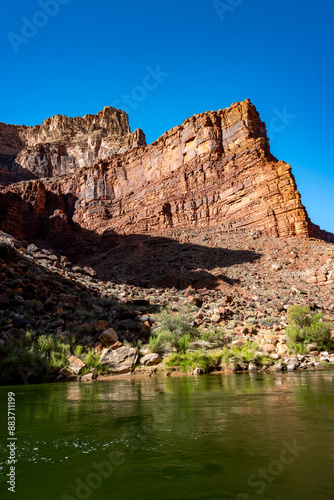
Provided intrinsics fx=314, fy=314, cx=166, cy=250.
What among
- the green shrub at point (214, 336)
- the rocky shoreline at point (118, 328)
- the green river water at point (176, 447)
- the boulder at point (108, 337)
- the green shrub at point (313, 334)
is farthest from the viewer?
the green shrub at point (214, 336)

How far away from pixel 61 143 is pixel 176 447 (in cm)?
9449

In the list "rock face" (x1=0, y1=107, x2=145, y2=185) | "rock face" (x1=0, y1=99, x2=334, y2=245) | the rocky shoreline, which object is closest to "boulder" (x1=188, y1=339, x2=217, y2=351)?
the rocky shoreline

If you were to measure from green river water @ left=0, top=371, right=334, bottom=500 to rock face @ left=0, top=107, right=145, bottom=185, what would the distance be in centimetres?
7788

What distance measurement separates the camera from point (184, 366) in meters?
11.3

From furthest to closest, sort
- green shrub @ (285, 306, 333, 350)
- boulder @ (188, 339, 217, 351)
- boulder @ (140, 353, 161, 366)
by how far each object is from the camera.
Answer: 1. green shrub @ (285, 306, 333, 350)
2. boulder @ (188, 339, 217, 351)
3. boulder @ (140, 353, 161, 366)

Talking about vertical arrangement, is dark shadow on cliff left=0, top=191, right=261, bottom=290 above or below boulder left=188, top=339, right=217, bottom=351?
above

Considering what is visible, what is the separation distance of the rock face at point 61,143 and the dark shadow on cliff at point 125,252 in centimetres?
2853

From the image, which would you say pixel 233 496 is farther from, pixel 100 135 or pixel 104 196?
pixel 100 135

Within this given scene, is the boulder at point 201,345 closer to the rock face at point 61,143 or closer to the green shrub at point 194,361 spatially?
the green shrub at point 194,361

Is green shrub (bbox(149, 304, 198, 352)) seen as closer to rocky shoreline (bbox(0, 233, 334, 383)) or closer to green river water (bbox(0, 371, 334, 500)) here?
rocky shoreline (bbox(0, 233, 334, 383))

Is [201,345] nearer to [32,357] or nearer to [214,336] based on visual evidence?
[214,336]

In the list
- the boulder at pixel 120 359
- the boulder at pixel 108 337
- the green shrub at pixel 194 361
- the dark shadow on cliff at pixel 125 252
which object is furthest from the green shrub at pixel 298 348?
the dark shadow on cliff at pixel 125 252

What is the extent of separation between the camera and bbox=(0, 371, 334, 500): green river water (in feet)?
7.62

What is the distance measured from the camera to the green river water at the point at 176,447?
7.62 ft
